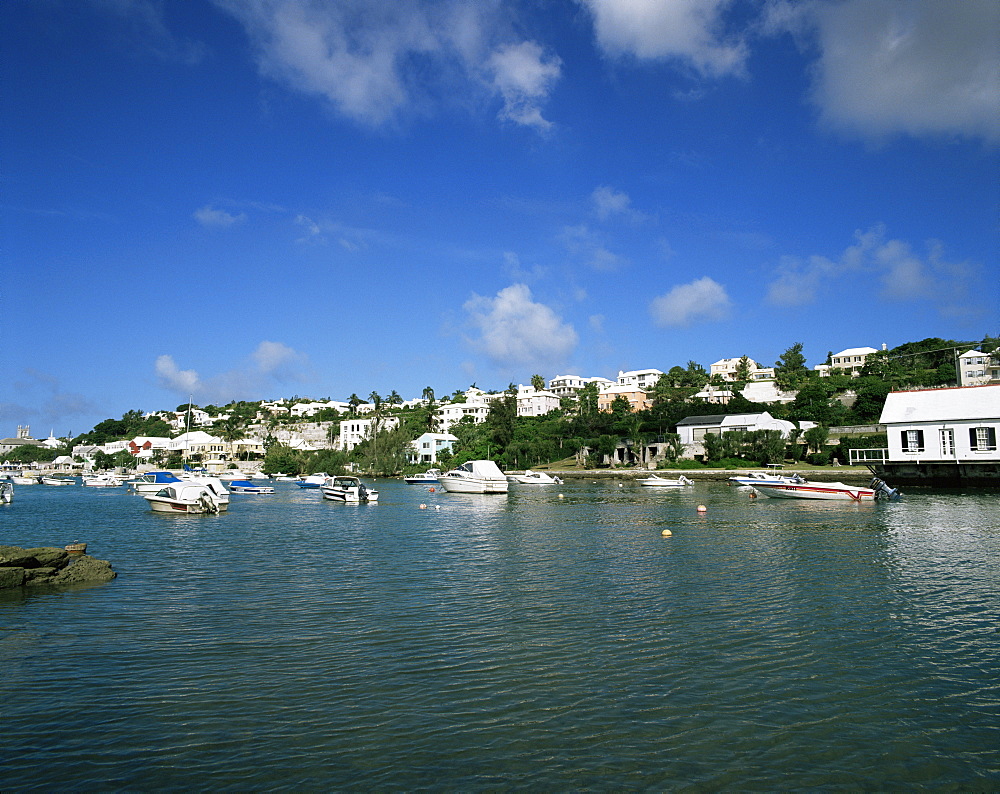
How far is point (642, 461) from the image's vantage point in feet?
338

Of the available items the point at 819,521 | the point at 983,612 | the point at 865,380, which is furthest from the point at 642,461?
the point at 983,612

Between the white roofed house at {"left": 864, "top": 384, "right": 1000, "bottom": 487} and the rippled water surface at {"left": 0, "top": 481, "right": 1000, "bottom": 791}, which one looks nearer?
the rippled water surface at {"left": 0, "top": 481, "right": 1000, "bottom": 791}

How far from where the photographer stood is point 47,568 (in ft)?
59.5

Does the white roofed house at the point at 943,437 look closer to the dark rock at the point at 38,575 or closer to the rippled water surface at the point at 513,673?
the rippled water surface at the point at 513,673

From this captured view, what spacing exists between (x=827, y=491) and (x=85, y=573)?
45.2 meters

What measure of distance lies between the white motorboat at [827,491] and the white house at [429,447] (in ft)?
269

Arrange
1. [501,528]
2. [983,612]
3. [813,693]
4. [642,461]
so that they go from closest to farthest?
[813,693] < [983,612] < [501,528] < [642,461]

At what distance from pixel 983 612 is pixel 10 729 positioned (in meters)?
18.8

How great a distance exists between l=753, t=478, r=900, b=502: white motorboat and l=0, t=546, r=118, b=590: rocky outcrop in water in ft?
145

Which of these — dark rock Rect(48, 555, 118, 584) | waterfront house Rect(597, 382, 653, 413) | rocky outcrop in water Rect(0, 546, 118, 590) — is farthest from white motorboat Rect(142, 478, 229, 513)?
waterfront house Rect(597, 382, 653, 413)

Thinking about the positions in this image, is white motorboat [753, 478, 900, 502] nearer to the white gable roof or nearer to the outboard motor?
the outboard motor

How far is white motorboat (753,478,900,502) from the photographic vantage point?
45062mm

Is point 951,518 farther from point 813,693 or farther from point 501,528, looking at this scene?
point 813,693

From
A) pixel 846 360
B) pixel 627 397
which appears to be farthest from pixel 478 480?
pixel 846 360
